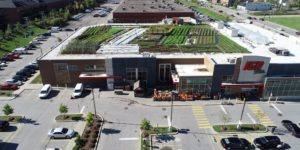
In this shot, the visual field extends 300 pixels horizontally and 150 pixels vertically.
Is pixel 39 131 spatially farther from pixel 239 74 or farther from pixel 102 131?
pixel 239 74

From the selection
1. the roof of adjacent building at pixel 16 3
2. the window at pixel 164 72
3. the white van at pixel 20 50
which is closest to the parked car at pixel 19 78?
the white van at pixel 20 50

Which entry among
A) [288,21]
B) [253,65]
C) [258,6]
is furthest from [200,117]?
[258,6]

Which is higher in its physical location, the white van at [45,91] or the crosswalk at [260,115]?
the white van at [45,91]

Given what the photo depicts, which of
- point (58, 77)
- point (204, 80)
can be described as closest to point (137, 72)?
point (204, 80)

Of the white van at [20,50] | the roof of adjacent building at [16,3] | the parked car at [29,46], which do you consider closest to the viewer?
the white van at [20,50]

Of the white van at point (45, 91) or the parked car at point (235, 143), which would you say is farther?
the white van at point (45, 91)

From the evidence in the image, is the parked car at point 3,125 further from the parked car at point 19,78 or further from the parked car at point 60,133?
the parked car at point 19,78
